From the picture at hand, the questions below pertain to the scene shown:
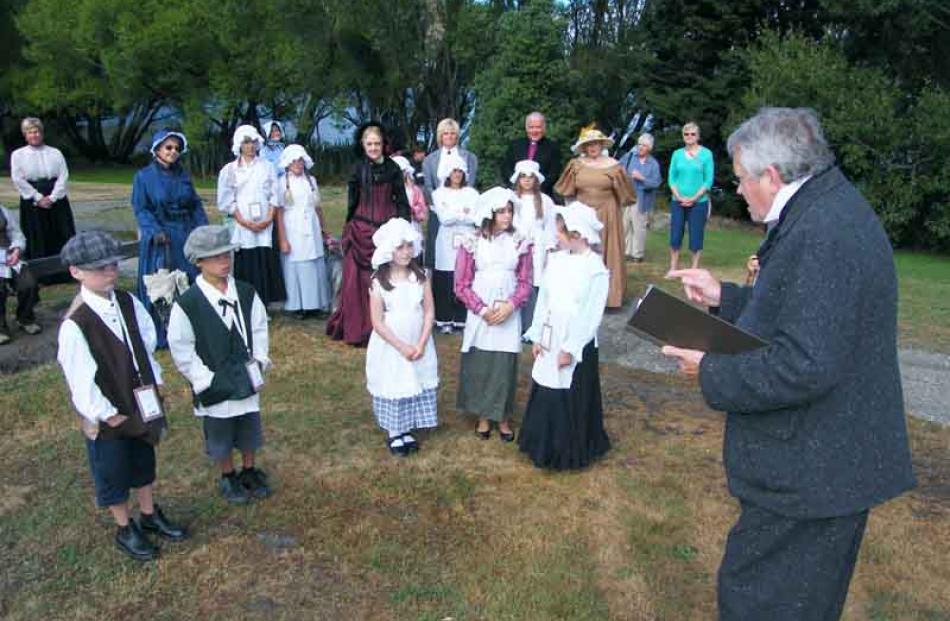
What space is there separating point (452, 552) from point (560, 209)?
196cm

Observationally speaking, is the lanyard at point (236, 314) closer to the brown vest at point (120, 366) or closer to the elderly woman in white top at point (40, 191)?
the brown vest at point (120, 366)

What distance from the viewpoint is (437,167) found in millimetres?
7750

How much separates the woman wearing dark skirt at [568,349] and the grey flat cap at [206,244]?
5.70 feet

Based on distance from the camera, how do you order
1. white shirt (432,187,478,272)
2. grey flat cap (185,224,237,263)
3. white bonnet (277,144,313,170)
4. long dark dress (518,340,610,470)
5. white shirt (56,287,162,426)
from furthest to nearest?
1. white bonnet (277,144,313,170)
2. white shirt (432,187,478,272)
3. long dark dress (518,340,610,470)
4. grey flat cap (185,224,237,263)
5. white shirt (56,287,162,426)

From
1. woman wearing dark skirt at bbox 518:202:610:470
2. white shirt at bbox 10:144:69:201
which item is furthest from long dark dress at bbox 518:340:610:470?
white shirt at bbox 10:144:69:201

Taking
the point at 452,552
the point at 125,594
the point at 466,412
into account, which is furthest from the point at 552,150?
the point at 125,594

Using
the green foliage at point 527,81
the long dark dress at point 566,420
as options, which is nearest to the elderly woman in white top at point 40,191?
the long dark dress at point 566,420

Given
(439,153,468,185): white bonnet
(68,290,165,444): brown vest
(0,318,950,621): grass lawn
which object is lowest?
(0,318,950,621): grass lawn

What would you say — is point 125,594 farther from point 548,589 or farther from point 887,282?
point 887,282

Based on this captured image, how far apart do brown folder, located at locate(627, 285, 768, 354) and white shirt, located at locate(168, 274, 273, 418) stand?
7.37ft

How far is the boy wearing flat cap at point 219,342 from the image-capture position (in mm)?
3854

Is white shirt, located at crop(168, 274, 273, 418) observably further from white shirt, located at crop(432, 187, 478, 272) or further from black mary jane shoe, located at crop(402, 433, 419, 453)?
white shirt, located at crop(432, 187, 478, 272)

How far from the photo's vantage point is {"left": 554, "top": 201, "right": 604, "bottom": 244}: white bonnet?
445 cm

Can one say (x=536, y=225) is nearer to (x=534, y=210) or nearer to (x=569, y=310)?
(x=534, y=210)
